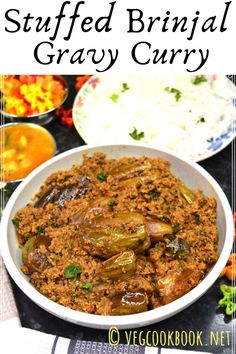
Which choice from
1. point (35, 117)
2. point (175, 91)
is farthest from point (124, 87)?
point (35, 117)

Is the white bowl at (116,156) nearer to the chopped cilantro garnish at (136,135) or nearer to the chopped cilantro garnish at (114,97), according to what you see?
the chopped cilantro garnish at (136,135)

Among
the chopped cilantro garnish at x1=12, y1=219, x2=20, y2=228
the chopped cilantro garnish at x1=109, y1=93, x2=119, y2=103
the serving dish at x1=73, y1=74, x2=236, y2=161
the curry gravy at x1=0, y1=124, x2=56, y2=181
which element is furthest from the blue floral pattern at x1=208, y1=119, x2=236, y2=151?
the chopped cilantro garnish at x1=12, y1=219, x2=20, y2=228

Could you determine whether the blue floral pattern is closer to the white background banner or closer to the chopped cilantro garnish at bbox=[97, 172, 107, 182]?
the white background banner

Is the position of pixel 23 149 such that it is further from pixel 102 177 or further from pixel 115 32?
pixel 115 32

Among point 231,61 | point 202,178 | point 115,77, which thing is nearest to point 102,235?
point 202,178

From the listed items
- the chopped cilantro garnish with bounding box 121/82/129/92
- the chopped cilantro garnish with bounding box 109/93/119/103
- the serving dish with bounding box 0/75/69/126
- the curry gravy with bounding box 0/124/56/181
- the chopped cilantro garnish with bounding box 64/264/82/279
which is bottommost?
the chopped cilantro garnish with bounding box 64/264/82/279

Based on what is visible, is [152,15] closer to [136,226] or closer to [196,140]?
[196,140]
